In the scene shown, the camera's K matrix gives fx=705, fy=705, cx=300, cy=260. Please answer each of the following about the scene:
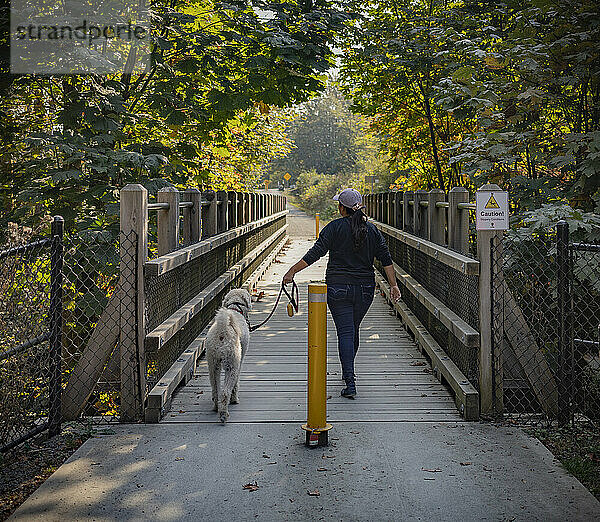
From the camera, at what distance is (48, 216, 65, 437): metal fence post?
5395 millimetres

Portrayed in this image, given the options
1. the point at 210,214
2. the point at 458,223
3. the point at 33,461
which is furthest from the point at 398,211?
the point at 33,461

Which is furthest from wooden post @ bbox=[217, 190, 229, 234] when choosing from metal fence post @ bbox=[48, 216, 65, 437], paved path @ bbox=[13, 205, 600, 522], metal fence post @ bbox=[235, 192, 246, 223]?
paved path @ bbox=[13, 205, 600, 522]

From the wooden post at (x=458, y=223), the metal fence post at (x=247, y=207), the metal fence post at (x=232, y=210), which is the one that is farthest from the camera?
the metal fence post at (x=247, y=207)

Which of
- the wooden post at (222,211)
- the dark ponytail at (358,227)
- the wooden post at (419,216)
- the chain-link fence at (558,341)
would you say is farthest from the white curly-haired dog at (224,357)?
the wooden post at (419,216)

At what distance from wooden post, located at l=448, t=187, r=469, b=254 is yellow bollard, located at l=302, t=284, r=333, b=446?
7.65ft

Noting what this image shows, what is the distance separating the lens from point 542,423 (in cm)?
561

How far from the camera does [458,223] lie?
22.9 feet

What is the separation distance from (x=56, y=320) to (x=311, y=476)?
2361 millimetres

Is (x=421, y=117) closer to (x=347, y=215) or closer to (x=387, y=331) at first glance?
(x=387, y=331)

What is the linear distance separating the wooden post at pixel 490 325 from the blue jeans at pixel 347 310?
115 centimetres

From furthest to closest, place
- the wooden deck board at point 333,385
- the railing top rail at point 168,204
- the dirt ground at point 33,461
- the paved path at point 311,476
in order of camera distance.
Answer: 1. the railing top rail at point 168,204
2. the wooden deck board at point 333,385
3. the dirt ground at point 33,461
4. the paved path at point 311,476

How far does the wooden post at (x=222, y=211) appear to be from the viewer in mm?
9867

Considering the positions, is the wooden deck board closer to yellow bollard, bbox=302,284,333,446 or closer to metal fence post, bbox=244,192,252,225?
yellow bollard, bbox=302,284,333,446

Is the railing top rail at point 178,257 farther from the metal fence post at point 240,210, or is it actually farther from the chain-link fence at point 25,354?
the metal fence post at point 240,210
